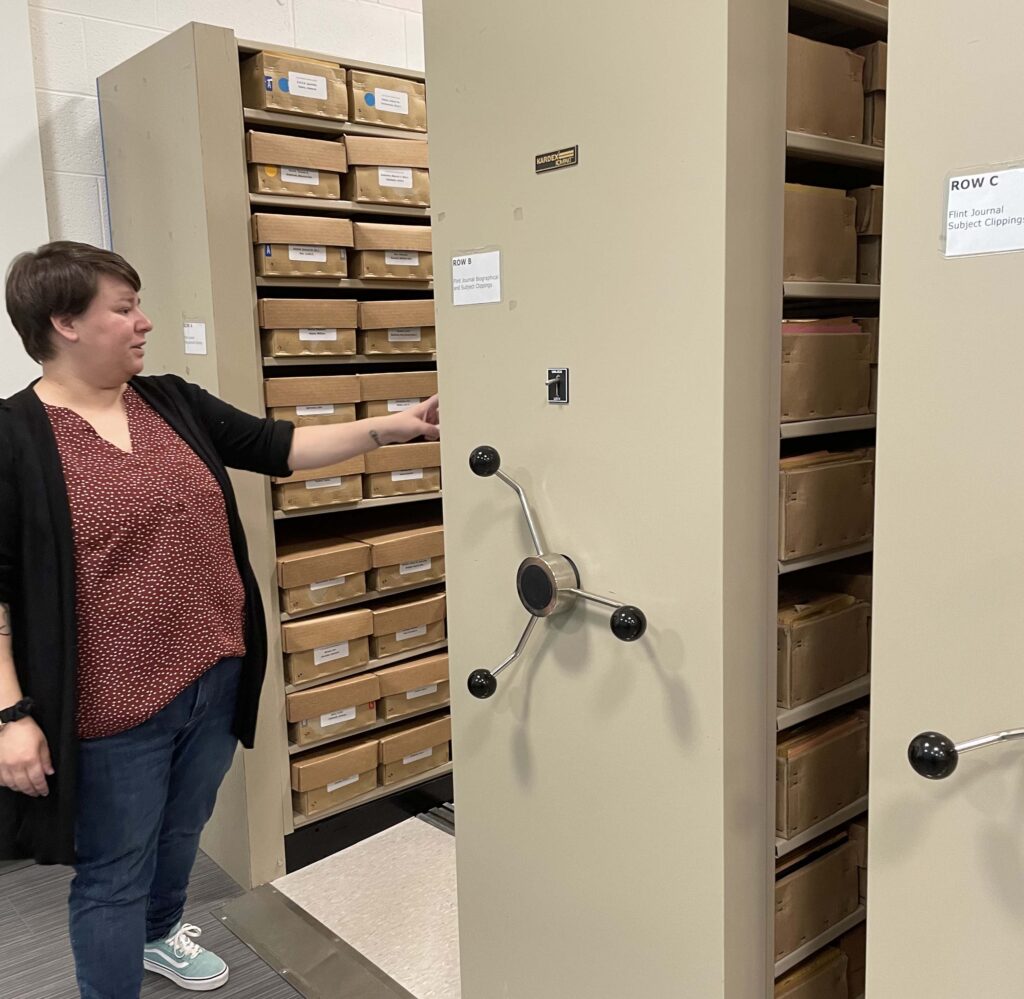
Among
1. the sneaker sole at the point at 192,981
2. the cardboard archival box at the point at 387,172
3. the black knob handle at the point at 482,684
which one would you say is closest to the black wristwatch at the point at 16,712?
the black knob handle at the point at 482,684

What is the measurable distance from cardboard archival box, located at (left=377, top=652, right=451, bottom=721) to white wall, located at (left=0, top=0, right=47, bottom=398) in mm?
1277

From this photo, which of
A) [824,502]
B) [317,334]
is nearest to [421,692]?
[317,334]

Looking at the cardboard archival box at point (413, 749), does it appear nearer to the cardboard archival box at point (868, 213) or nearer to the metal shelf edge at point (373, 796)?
the metal shelf edge at point (373, 796)

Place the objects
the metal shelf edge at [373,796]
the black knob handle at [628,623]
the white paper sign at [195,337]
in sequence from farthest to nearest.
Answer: the metal shelf edge at [373,796] → the white paper sign at [195,337] → the black knob handle at [628,623]

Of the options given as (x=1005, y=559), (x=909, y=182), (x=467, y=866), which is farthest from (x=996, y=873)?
(x=467, y=866)

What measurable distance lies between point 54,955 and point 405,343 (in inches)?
67.3

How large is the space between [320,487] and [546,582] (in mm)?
1243

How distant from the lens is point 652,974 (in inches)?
53.8

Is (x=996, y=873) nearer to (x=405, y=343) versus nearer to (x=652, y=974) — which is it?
(x=652, y=974)

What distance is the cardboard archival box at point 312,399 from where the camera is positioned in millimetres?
2357

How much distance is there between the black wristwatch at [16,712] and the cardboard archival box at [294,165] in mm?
1328

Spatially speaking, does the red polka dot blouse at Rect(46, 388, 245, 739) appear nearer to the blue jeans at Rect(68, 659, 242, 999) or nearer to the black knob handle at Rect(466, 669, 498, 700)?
the blue jeans at Rect(68, 659, 242, 999)

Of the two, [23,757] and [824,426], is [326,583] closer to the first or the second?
[23,757]

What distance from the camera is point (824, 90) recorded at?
1.40 metres
